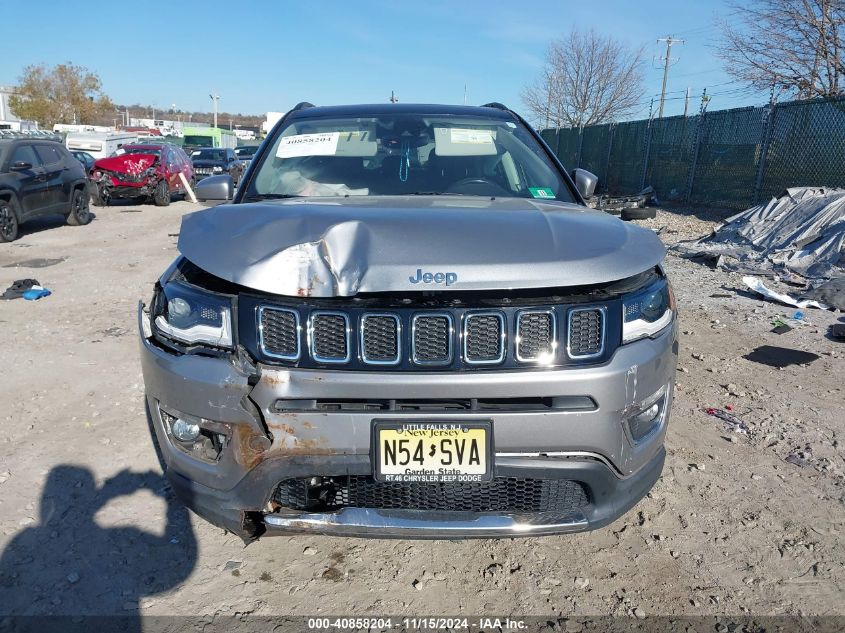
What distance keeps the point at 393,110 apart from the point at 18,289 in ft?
17.9

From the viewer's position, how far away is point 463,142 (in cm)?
357

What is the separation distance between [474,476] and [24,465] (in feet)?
8.41

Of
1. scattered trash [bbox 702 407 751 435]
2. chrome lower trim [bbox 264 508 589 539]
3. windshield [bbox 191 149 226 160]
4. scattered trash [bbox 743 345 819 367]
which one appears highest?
windshield [bbox 191 149 226 160]

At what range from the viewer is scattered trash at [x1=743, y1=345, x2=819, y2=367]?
4.89 metres

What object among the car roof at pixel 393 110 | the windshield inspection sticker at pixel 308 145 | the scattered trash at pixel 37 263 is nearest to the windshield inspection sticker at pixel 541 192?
the car roof at pixel 393 110

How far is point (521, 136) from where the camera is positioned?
3.76 m

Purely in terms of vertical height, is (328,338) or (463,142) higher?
(463,142)

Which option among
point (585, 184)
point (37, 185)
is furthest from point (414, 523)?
point (37, 185)

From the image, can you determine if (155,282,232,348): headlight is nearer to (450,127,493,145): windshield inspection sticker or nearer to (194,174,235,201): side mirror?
(194,174,235,201): side mirror

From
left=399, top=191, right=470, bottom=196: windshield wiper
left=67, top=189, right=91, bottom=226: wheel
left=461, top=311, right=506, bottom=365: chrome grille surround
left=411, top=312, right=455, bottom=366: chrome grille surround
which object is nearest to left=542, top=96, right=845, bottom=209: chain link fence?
left=399, top=191, right=470, bottom=196: windshield wiper

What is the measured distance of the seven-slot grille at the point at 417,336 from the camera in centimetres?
201

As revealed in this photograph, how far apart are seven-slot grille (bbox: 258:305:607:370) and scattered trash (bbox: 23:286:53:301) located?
19.6 feet

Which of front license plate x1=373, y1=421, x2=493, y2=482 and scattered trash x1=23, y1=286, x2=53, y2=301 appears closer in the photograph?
front license plate x1=373, y1=421, x2=493, y2=482

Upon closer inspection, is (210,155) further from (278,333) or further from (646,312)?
(646,312)
